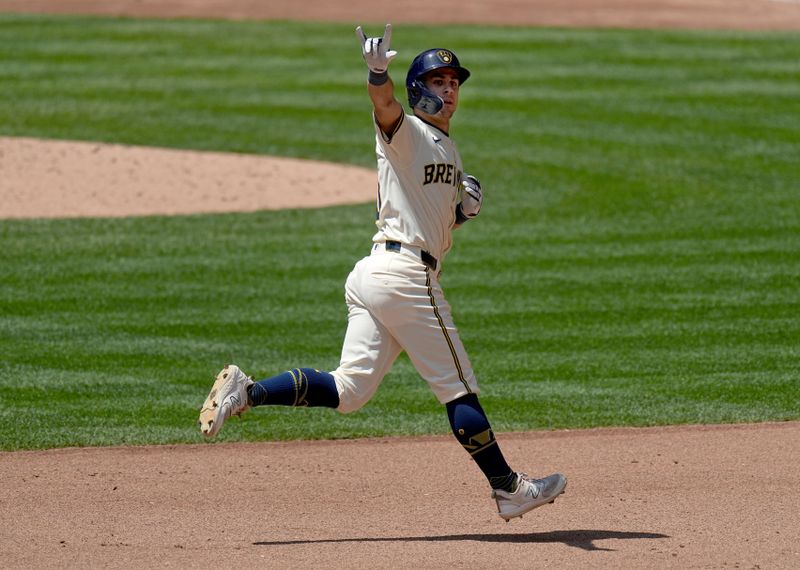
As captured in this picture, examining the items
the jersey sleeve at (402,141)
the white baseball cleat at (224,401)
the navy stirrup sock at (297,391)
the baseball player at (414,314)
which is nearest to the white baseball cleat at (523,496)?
the baseball player at (414,314)

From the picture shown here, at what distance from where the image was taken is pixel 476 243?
1319 centimetres

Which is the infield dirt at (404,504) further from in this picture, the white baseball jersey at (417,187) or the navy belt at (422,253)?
the white baseball jersey at (417,187)

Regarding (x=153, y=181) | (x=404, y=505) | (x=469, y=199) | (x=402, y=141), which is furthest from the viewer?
(x=153, y=181)

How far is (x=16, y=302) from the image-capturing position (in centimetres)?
1106

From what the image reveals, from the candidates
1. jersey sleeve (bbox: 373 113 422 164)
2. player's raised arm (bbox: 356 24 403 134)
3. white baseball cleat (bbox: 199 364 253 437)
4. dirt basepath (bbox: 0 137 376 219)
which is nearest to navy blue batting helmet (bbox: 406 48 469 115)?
jersey sleeve (bbox: 373 113 422 164)

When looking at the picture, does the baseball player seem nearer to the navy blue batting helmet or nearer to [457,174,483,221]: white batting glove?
the navy blue batting helmet

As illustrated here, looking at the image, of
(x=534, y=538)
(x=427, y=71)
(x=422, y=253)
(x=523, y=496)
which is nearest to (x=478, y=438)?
(x=523, y=496)

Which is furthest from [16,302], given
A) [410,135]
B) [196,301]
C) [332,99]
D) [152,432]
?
[332,99]

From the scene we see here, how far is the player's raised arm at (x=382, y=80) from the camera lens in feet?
18.1

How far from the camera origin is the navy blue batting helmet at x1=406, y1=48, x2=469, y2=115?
19.5 feet

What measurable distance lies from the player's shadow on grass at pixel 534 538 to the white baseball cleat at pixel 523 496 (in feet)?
0.37

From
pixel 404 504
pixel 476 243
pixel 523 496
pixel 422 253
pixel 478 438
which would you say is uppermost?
pixel 422 253

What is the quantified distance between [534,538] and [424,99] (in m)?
1.99

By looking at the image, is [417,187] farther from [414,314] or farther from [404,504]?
[404,504]
